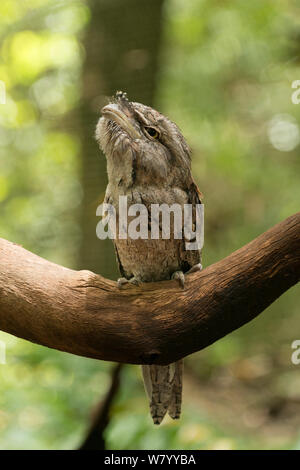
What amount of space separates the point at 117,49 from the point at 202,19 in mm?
1576

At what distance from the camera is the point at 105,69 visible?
3.44 meters

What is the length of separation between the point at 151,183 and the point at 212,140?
7.72 ft

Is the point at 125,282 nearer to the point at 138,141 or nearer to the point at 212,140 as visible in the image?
the point at 138,141

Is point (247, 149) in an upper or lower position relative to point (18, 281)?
upper

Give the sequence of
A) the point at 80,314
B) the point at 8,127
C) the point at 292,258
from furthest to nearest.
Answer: the point at 8,127
the point at 80,314
the point at 292,258

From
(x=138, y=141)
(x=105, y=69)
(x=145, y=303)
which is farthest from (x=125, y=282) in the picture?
(x=105, y=69)

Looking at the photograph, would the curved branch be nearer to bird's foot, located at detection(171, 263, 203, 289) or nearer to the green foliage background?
bird's foot, located at detection(171, 263, 203, 289)

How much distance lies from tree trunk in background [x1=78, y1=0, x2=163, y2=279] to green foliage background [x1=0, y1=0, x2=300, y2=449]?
0.22 meters

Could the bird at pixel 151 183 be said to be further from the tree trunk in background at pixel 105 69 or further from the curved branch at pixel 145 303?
the tree trunk in background at pixel 105 69

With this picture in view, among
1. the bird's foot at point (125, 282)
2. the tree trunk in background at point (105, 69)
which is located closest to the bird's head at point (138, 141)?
the bird's foot at point (125, 282)

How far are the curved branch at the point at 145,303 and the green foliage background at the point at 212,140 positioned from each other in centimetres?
186

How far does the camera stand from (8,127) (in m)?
4.45
